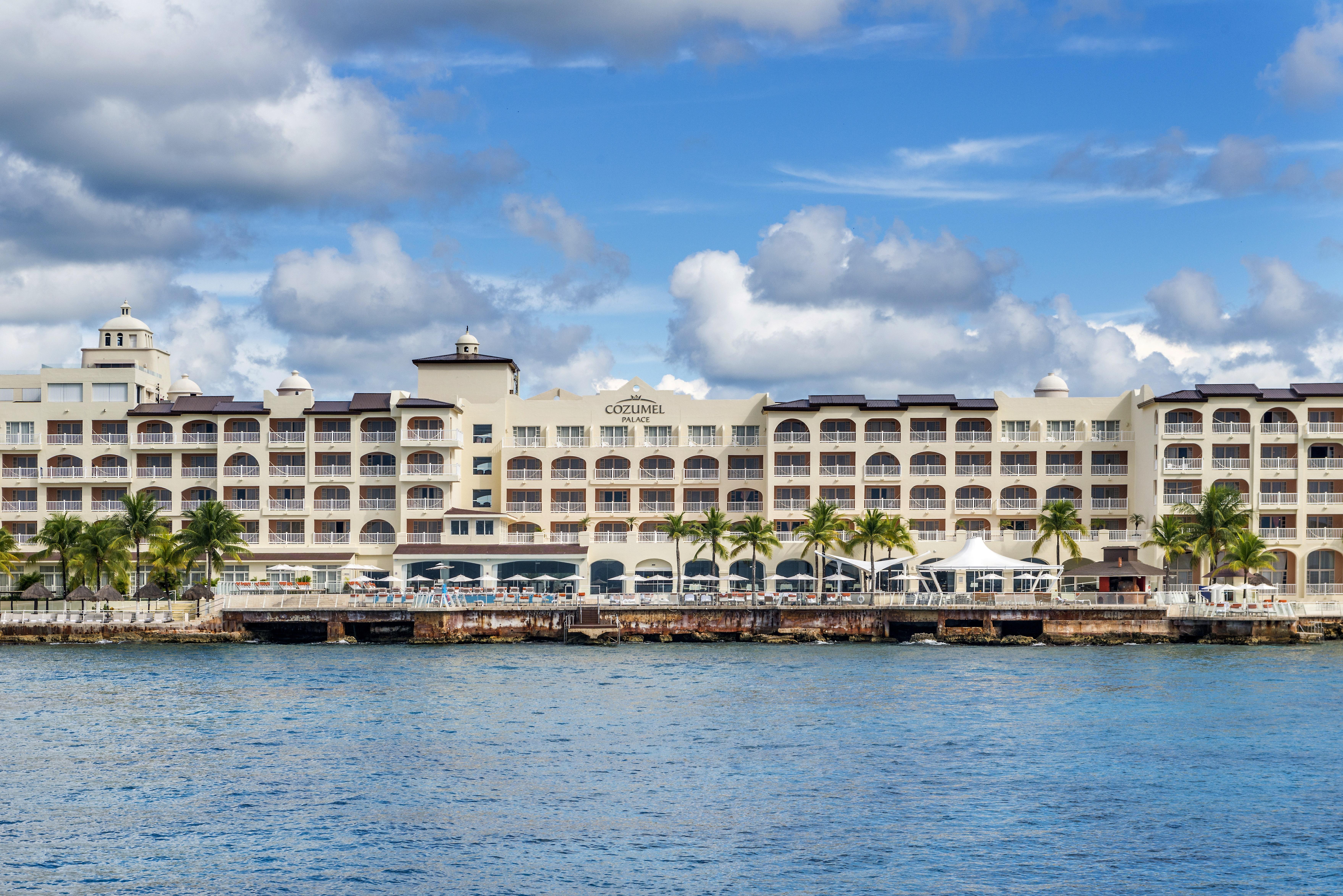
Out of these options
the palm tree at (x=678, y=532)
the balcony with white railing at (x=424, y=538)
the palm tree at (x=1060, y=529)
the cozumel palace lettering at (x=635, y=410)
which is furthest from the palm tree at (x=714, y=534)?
the palm tree at (x=1060, y=529)

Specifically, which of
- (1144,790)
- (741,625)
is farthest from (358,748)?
(741,625)

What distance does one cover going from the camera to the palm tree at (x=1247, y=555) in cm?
9481

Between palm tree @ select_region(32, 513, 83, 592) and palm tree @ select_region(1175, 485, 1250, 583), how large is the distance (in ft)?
250

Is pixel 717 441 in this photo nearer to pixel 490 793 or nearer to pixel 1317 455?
pixel 1317 455

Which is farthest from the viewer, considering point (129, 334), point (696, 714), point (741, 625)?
point (129, 334)

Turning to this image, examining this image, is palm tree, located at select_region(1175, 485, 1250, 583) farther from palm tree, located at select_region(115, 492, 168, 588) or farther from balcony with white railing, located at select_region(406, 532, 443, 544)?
palm tree, located at select_region(115, 492, 168, 588)

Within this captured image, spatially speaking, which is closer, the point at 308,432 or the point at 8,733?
the point at 8,733

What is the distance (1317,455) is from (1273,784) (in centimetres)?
6957

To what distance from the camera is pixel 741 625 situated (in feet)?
287

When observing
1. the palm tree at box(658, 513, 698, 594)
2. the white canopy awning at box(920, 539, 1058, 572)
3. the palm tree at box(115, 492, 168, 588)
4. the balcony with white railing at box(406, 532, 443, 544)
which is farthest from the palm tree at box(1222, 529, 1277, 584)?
the palm tree at box(115, 492, 168, 588)

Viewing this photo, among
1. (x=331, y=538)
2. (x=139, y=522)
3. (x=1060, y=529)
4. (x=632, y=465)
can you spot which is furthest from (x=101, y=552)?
(x=1060, y=529)

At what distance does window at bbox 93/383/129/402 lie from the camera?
4355 inches

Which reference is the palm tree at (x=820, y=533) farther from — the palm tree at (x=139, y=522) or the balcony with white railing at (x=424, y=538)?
the palm tree at (x=139, y=522)

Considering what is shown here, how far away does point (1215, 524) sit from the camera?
9775cm
